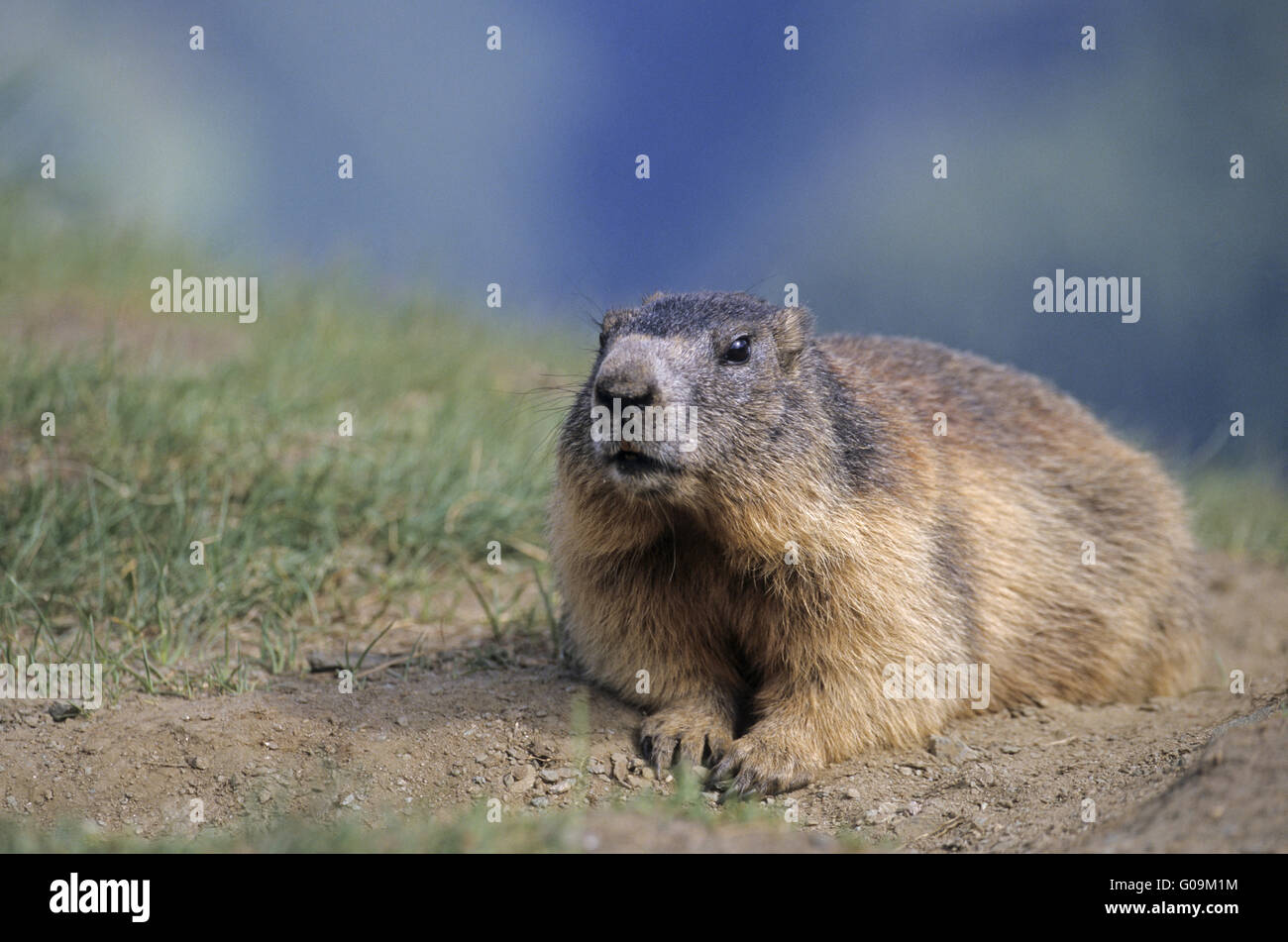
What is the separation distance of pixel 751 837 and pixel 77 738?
300 centimetres

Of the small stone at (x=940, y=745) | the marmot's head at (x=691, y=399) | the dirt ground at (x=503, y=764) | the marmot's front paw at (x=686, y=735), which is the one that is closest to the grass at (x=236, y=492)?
the dirt ground at (x=503, y=764)

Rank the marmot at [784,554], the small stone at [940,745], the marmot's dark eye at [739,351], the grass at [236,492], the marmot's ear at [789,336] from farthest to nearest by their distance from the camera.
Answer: the grass at [236,492]
the small stone at [940,745]
the marmot's ear at [789,336]
the marmot's dark eye at [739,351]
the marmot at [784,554]

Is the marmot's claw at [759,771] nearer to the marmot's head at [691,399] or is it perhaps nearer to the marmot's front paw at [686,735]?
the marmot's front paw at [686,735]

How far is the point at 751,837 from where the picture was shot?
3.36 m

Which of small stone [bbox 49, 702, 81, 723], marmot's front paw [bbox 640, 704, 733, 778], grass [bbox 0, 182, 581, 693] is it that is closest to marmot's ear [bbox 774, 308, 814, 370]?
grass [bbox 0, 182, 581, 693]

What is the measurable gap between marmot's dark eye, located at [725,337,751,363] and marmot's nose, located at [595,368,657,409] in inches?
24.4

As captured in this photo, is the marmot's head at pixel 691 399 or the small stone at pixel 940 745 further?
the small stone at pixel 940 745

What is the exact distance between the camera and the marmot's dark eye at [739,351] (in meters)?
4.72

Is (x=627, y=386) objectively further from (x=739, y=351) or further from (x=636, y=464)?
(x=739, y=351)

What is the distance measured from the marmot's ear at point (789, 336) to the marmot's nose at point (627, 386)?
2.92ft

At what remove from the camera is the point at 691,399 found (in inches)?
172

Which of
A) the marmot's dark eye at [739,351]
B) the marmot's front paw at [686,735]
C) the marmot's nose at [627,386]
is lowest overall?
the marmot's front paw at [686,735]

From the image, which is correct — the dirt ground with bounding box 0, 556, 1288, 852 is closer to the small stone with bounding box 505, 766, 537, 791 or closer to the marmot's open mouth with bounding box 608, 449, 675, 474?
the small stone with bounding box 505, 766, 537, 791

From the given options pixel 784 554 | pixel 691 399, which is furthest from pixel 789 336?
pixel 784 554
